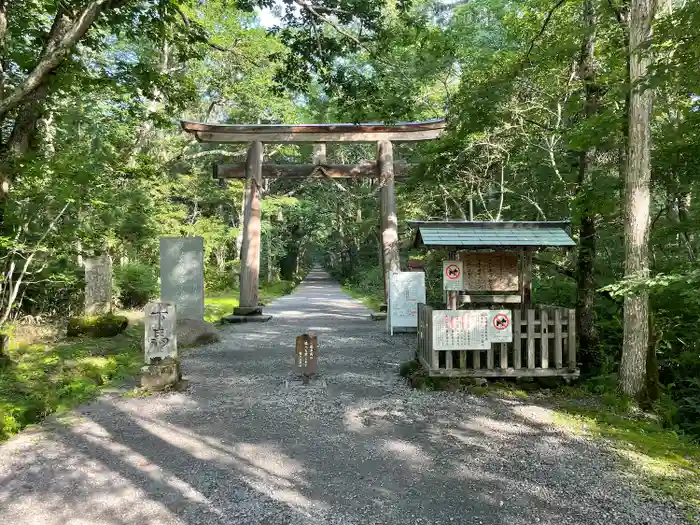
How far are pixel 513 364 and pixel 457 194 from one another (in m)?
9.68

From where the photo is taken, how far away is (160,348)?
21.8 feet

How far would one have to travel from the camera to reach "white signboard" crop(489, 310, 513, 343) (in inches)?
243

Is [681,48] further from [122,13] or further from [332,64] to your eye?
[122,13]

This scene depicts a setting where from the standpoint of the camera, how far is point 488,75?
8.41 meters

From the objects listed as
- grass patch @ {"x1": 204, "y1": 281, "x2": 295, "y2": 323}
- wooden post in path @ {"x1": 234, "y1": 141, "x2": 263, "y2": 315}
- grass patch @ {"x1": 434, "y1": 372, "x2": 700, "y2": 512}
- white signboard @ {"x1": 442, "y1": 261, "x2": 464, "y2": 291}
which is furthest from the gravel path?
grass patch @ {"x1": 204, "y1": 281, "x2": 295, "y2": 323}

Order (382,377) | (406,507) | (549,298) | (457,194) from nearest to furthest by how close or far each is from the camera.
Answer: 1. (406,507)
2. (382,377)
3. (549,298)
4. (457,194)

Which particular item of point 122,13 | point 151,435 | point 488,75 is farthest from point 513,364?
point 122,13

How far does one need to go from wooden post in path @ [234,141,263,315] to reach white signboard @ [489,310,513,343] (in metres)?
8.67

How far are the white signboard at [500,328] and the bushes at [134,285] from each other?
10.5 m

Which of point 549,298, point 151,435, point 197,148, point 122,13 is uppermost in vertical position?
point 197,148

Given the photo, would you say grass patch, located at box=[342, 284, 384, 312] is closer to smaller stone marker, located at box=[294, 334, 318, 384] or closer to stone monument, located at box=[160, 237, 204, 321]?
stone monument, located at box=[160, 237, 204, 321]

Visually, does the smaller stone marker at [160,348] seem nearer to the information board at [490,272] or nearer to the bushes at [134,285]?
the information board at [490,272]

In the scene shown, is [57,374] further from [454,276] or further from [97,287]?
[454,276]

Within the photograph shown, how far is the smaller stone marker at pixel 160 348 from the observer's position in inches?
248
